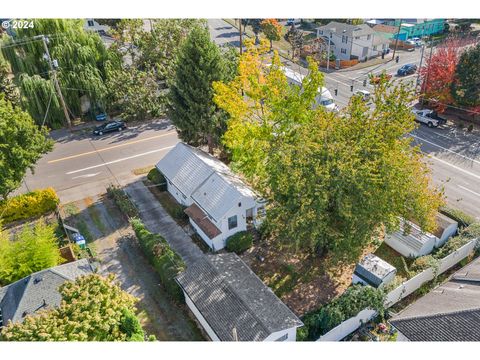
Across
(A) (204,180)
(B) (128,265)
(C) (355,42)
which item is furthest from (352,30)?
(B) (128,265)

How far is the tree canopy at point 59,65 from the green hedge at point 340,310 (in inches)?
1570

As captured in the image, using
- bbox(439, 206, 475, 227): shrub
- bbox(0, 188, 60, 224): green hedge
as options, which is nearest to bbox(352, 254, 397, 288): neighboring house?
bbox(439, 206, 475, 227): shrub

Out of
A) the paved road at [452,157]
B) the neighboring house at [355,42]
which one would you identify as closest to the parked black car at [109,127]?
the paved road at [452,157]

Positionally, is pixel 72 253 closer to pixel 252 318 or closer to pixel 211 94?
pixel 252 318

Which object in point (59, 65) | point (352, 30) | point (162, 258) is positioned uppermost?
point (59, 65)

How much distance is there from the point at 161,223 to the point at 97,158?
15.0 m

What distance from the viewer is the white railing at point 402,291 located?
991 inches

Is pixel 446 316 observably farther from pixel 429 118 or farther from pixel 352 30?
pixel 352 30

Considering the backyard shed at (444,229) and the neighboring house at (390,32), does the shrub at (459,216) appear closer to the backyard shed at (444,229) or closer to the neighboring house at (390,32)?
the backyard shed at (444,229)

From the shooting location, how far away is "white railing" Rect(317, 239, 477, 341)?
991 inches

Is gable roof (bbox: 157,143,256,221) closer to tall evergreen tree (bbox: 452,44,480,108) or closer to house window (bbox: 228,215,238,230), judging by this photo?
house window (bbox: 228,215,238,230)

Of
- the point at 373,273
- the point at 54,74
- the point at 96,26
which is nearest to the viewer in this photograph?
the point at 373,273

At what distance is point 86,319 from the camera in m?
20.6

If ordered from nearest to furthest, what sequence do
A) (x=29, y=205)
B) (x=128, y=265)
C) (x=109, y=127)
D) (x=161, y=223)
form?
(x=128, y=265)
(x=161, y=223)
(x=29, y=205)
(x=109, y=127)
